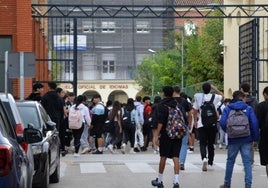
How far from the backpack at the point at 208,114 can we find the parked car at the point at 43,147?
130 inches

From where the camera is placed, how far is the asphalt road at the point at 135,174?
15.2m

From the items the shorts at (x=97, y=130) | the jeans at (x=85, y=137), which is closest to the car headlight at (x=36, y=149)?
the shorts at (x=97, y=130)

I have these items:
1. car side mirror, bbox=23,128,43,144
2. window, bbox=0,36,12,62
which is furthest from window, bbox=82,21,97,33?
car side mirror, bbox=23,128,43,144

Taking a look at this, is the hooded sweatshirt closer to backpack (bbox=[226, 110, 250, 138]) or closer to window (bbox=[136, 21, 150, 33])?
backpack (bbox=[226, 110, 250, 138])

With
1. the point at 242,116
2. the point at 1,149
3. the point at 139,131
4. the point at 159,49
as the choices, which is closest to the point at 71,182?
the point at 242,116

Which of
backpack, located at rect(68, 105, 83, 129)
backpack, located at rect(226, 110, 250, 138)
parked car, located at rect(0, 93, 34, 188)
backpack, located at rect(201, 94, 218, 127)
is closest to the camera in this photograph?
parked car, located at rect(0, 93, 34, 188)

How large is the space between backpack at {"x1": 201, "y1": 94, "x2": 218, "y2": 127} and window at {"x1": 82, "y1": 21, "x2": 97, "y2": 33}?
183 feet

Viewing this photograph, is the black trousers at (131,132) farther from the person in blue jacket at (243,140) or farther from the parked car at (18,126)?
the parked car at (18,126)

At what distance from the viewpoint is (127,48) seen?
254 feet

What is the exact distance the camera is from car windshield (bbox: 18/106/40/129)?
46.2 ft

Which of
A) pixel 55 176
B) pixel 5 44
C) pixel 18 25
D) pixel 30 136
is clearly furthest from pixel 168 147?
pixel 5 44

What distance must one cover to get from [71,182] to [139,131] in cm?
1147

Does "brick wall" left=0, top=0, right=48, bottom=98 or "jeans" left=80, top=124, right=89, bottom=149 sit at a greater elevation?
"brick wall" left=0, top=0, right=48, bottom=98

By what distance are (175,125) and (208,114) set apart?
3.36m
